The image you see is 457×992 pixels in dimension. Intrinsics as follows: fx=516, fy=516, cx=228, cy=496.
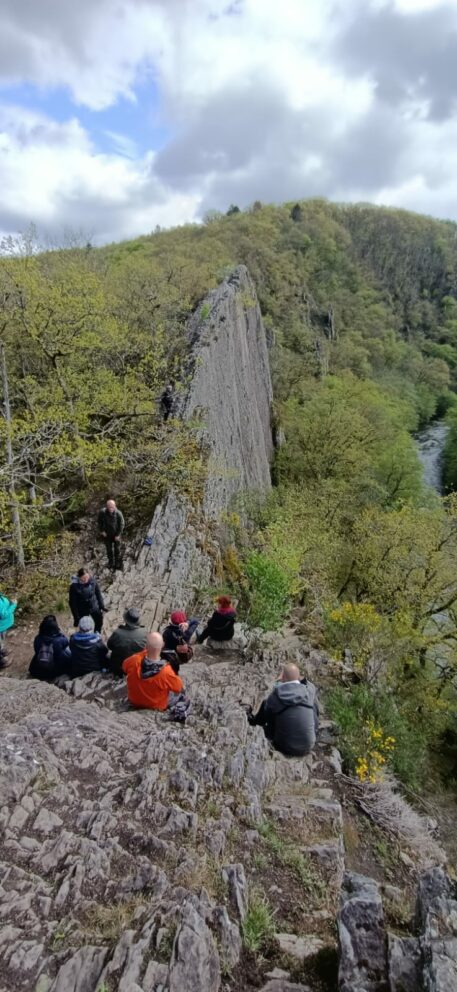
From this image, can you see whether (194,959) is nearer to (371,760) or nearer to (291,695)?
(291,695)

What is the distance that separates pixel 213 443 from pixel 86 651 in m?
12.3

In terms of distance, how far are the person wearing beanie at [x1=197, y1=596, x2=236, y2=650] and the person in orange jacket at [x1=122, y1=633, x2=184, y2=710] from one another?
320 cm

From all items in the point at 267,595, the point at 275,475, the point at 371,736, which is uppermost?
the point at 267,595

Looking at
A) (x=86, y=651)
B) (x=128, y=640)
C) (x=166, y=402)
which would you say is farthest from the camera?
(x=166, y=402)

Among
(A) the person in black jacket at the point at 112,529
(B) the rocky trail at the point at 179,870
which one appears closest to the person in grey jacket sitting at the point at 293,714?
(B) the rocky trail at the point at 179,870

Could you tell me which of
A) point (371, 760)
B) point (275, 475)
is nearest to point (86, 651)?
point (371, 760)

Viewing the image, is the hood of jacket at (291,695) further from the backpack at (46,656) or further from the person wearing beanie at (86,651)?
the backpack at (46,656)

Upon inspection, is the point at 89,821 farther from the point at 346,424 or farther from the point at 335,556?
the point at 346,424

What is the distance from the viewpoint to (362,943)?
12.4 feet

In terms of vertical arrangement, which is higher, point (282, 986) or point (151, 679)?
point (151, 679)

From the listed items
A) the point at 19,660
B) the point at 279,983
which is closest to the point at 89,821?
the point at 279,983

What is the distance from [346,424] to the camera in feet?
116

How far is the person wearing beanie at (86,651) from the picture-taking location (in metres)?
8.41

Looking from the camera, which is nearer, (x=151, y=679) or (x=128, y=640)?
(x=151, y=679)
